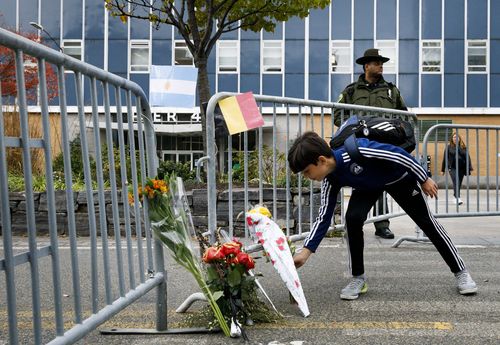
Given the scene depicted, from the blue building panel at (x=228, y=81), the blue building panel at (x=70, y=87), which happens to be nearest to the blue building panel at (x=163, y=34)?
the blue building panel at (x=228, y=81)

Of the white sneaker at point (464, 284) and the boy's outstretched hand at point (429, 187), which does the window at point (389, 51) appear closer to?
the white sneaker at point (464, 284)

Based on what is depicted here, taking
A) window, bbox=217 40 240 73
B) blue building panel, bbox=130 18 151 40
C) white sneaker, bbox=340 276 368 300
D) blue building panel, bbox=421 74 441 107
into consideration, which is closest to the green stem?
white sneaker, bbox=340 276 368 300

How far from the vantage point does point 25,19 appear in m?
31.3

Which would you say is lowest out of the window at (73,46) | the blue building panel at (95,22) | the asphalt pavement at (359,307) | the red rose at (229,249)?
the asphalt pavement at (359,307)

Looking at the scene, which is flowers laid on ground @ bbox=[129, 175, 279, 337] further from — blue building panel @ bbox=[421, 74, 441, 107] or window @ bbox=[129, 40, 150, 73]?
blue building panel @ bbox=[421, 74, 441, 107]

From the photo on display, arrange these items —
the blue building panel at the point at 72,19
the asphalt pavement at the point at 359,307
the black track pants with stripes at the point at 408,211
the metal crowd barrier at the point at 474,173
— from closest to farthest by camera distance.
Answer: the asphalt pavement at the point at 359,307, the black track pants with stripes at the point at 408,211, the metal crowd barrier at the point at 474,173, the blue building panel at the point at 72,19

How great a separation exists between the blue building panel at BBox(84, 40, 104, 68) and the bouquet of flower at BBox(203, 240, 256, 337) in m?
28.6

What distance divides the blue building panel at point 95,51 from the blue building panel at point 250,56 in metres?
5.95

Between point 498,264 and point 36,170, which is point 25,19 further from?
point 36,170

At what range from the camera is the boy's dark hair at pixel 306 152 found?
4223 mm

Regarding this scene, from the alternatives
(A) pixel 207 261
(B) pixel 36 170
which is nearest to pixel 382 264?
(A) pixel 207 261

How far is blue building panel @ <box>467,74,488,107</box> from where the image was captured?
31609 millimetres

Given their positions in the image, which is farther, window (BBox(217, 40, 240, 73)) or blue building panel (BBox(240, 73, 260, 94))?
blue building panel (BBox(240, 73, 260, 94))

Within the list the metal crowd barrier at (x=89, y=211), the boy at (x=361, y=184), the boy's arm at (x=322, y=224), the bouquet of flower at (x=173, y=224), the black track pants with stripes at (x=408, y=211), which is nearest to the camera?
the metal crowd barrier at (x=89, y=211)
